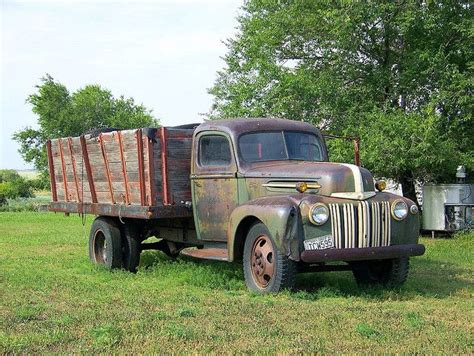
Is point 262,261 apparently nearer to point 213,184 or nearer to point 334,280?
point 213,184

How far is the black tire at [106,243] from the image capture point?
11883mm

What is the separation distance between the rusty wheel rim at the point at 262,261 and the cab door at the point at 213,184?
86 cm

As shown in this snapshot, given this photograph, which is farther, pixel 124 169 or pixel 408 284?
pixel 124 169

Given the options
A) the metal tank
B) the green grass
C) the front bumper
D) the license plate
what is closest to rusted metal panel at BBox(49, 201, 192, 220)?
the green grass

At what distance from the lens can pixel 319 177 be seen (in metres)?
8.99

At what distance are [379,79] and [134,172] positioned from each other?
34.3 feet

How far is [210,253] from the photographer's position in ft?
33.4

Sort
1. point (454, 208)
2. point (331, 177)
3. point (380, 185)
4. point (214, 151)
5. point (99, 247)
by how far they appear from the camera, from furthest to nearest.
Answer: point (454, 208), point (99, 247), point (214, 151), point (380, 185), point (331, 177)

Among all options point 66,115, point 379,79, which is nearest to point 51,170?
point 379,79

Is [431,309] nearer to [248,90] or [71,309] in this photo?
[71,309]

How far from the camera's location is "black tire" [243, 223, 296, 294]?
28.6 ft

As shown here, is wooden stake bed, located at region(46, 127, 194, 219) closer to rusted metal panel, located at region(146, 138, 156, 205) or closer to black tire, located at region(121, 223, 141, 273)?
rusted metal panel, located at region(146, 138, 156, 205)

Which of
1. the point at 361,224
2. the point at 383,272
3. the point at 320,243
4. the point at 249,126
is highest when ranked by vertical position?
the point at 249,126

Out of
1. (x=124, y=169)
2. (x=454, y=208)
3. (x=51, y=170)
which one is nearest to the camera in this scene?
(x=124, y=169)
